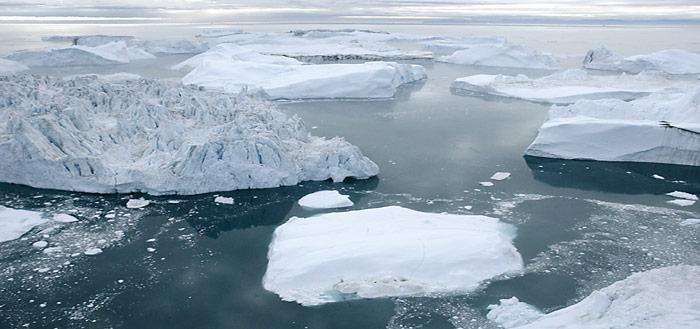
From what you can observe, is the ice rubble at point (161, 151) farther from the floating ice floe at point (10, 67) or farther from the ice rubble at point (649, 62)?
the ice rubble at point (649, 62)

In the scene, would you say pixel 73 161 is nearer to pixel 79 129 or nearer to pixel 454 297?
pixel 79 129

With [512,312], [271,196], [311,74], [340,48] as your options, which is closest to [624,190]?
[512,312]

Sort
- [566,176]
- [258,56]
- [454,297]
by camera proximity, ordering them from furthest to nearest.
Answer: [258,56], [566,176], [454,297]

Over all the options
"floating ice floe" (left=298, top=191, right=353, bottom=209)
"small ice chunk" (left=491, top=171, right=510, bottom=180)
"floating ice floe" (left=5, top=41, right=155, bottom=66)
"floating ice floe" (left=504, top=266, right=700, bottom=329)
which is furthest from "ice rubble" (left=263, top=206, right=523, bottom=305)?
"floating ice floe" (left=5, top=41, right=155, bottom=66)

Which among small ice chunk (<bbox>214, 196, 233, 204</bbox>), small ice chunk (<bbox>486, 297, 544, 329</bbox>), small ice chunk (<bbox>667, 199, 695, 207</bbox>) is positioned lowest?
small ice chunk (<bbox>214, 196, 233, 204</bbox>)

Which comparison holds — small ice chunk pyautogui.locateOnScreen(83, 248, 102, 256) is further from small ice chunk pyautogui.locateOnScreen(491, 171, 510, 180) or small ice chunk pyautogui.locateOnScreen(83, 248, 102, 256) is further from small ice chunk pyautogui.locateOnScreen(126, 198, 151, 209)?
small ice chunk pyautogui.locateOnScreen(491, 171, 510, 180)

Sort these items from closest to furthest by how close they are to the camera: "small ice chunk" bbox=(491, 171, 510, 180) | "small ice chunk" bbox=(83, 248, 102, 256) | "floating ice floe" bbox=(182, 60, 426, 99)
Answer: "small ice chunk" bbox=(83, 248, 102, 256)
"small ice chunk" bbox=(491, 171, 510, 180)
"floating ice floe" bbox=(182, 60, 426, 99)
